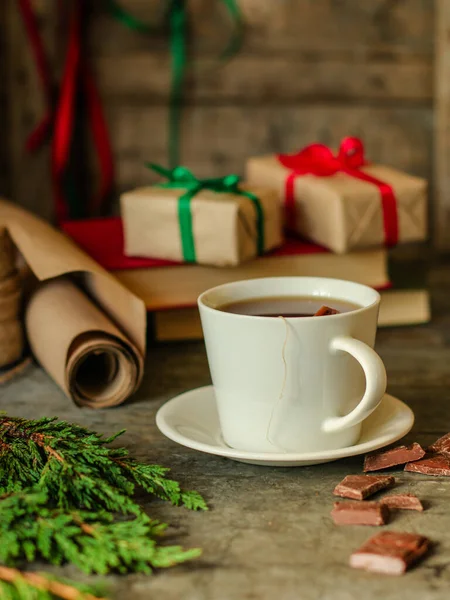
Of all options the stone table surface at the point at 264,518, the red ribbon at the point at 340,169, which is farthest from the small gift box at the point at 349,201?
the stone table surface at the point at 264,518

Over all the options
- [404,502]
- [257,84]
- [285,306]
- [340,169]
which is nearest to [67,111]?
[257,84]

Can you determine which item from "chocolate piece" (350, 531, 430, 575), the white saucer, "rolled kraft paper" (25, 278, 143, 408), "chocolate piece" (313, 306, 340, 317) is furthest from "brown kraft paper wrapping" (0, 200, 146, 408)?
"chocolate piece" (350, 531, 430, 575)

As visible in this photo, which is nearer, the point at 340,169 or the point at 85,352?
the point at 85,352

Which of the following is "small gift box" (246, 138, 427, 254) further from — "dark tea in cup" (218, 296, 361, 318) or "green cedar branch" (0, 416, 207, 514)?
"green cedar branch" (0, 416, 207, 514)

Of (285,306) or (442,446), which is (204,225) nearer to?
(285,306)

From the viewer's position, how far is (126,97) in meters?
1.77

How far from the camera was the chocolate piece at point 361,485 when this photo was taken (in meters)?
0.63

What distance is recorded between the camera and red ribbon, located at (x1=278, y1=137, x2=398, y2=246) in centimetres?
111

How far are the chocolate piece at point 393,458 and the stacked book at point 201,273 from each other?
44 centimetres

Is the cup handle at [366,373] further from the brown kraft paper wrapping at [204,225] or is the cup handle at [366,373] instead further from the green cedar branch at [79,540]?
the brown kraft paper wrapping at [204,225]

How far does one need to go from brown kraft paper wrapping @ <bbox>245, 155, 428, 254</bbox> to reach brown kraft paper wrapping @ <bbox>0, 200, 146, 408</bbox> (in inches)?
12.1

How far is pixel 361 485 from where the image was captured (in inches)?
25.1

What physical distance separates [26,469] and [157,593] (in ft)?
0.65

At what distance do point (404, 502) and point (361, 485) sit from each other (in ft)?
0.12
